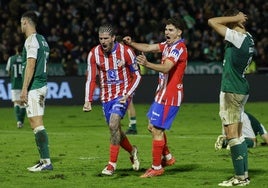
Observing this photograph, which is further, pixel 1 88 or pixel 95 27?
pixel 95 27

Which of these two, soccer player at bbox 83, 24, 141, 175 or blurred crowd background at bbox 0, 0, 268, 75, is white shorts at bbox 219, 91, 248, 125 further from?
blurred crowd background at bbox 0, 0, 268, 75

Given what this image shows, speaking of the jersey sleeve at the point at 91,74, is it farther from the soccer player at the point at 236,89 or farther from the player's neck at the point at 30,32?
the soccer player at the point at 236,89

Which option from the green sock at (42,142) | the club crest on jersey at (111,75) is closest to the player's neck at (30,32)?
the club crest on jersey at (111,75)

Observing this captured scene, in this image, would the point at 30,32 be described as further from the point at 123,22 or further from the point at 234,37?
the point at 123,22

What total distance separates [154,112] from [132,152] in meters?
0.99

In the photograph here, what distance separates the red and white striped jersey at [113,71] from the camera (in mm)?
12531

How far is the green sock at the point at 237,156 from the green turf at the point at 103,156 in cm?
30

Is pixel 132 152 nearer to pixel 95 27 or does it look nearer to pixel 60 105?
pixel 60 105

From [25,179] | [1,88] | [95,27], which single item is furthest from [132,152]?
[95,27]

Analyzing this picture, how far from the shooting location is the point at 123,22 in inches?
1330

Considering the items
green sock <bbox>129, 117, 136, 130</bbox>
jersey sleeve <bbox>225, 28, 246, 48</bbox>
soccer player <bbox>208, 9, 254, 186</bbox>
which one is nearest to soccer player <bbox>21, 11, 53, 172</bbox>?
soccer player <bbox>208, 9, 254, 186</bbox>

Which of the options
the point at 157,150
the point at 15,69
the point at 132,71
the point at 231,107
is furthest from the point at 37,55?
the point at 15,69

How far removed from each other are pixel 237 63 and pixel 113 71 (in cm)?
230

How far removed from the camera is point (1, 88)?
2788 cm
